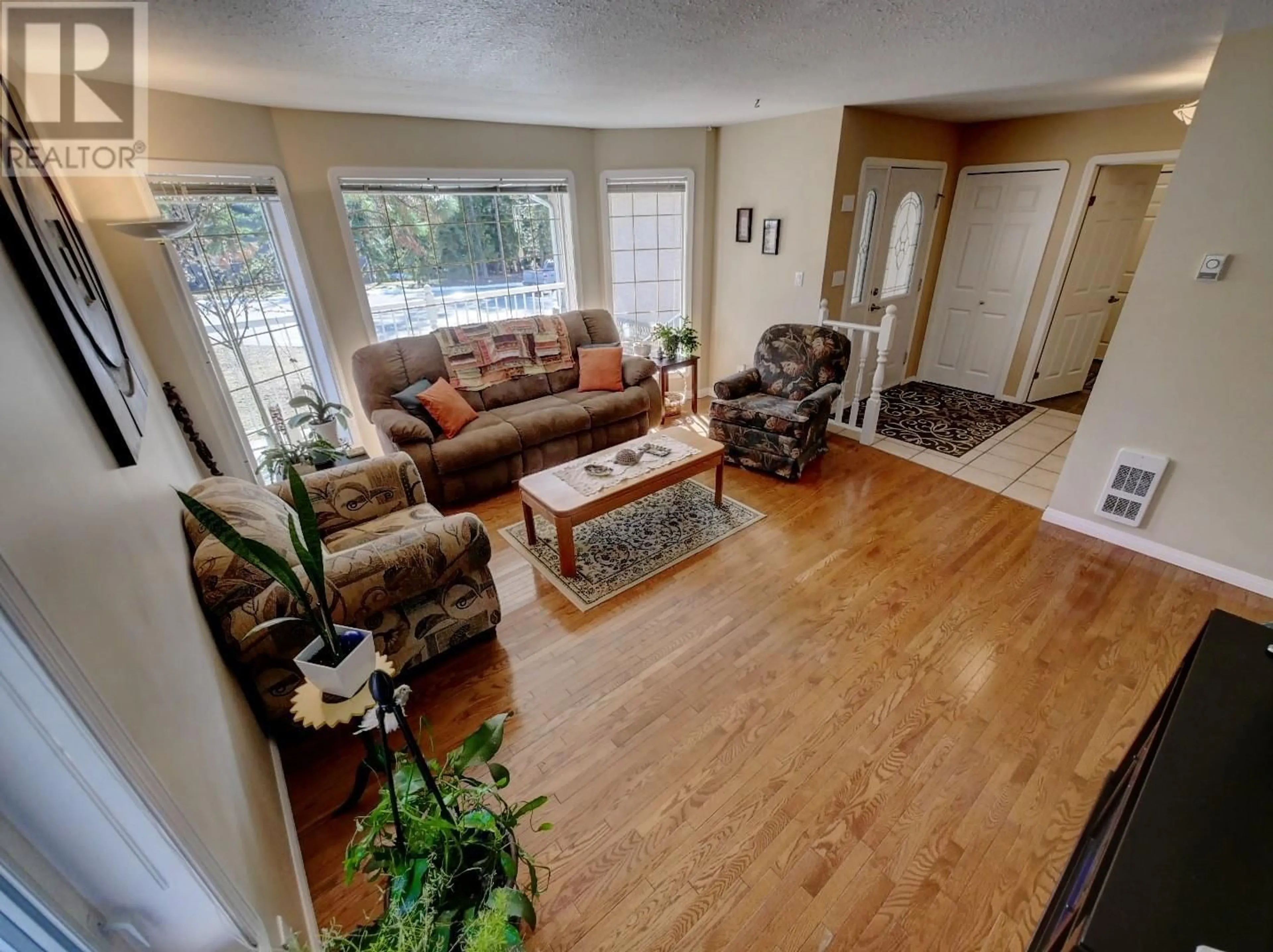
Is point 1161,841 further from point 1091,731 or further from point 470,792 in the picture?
point 1091,731

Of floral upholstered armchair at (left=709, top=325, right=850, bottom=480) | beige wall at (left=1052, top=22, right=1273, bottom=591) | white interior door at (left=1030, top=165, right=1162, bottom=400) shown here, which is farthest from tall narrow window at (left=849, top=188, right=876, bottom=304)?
beige wall at (left=1052, top=22, right=1273, bottom=591)

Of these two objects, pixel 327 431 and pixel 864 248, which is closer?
pixel 327 431

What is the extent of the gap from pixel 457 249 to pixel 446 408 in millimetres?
1352

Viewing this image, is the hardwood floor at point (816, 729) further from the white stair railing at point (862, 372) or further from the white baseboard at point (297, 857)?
the white stair railing at point (862, 372)

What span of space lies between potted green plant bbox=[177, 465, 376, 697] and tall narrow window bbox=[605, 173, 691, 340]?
4.13 metres

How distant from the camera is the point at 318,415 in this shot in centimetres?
314

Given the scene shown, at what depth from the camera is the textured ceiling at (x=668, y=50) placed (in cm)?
163

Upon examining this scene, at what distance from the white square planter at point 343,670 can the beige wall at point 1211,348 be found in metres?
3.40

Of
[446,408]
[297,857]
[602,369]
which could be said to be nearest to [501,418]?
[446,408]

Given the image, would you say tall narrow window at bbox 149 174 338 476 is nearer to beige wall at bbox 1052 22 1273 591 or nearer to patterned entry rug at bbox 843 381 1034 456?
patterned entry rug at bbox 843 381 1034 456

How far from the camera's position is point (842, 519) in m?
3.10

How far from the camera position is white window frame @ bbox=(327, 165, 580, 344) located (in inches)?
129

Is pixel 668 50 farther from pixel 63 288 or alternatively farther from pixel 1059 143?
pixel 1059 143

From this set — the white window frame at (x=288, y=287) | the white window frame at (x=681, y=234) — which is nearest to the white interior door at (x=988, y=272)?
the white window frame at (x=681, y=234)
